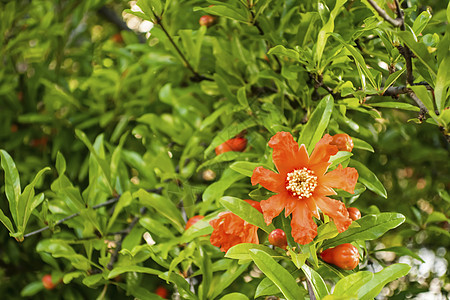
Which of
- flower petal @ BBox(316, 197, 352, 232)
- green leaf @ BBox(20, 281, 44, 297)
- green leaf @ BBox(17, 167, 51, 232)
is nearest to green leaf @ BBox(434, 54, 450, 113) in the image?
flower petal @ BBox(316, 197, 352, 232)

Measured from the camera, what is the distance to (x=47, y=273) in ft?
4.73

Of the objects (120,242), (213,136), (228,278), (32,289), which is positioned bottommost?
(32,289)

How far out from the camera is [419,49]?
61cm

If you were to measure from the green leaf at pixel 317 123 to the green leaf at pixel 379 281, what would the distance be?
9.0 inches

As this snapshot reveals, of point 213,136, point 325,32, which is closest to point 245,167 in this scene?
point 325,32

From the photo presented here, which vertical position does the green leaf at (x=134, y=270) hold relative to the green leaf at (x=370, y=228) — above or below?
below

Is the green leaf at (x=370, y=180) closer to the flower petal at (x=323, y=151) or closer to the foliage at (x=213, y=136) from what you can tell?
Result: the foliage at (x=213, y=136)

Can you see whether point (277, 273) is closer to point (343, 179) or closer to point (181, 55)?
point (343, 179)

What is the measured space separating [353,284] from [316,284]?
6 cm

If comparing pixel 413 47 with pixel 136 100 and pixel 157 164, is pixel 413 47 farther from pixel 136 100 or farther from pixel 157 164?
pixel 136 100

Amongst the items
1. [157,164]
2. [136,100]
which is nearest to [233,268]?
[157,164]

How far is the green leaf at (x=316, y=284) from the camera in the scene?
0.62m

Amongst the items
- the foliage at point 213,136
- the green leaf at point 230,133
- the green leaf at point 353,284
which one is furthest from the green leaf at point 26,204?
the green leaf at point 353,284

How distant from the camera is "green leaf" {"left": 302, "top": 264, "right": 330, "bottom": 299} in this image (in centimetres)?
62
